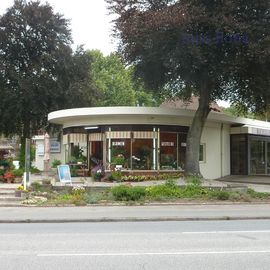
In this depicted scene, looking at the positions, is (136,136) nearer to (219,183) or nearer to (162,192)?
(219,183)

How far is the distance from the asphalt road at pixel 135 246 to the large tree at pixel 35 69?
2955 cm

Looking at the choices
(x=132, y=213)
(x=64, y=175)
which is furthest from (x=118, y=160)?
(x=132, y=213)

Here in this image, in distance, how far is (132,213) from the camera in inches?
720

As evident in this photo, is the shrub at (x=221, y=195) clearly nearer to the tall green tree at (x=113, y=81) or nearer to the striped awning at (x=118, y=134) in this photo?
the striped awning at (x=118, y=134)

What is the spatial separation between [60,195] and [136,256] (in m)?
14.8

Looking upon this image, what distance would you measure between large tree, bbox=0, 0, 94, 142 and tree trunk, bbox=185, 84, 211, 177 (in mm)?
16175

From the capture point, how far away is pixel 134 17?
2756cm

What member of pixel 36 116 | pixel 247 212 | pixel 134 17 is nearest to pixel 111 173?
pixel 134 17

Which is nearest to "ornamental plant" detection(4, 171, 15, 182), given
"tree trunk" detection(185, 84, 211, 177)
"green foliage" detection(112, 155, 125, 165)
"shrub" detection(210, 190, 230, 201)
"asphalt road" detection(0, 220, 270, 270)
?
"green foliage" detection(112, 155, 125, 165)

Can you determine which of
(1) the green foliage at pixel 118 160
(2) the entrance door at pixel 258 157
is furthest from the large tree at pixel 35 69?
(1) the green foliage at pixel 118 160

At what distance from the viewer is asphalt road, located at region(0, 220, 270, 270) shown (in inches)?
344

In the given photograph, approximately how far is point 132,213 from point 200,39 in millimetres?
11682

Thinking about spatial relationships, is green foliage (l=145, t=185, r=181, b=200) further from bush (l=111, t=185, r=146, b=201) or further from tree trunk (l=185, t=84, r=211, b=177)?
tree trunk (l=185, t=84, r=211, b=177)

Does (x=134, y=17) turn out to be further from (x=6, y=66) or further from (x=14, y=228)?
(x=6, y=66)
